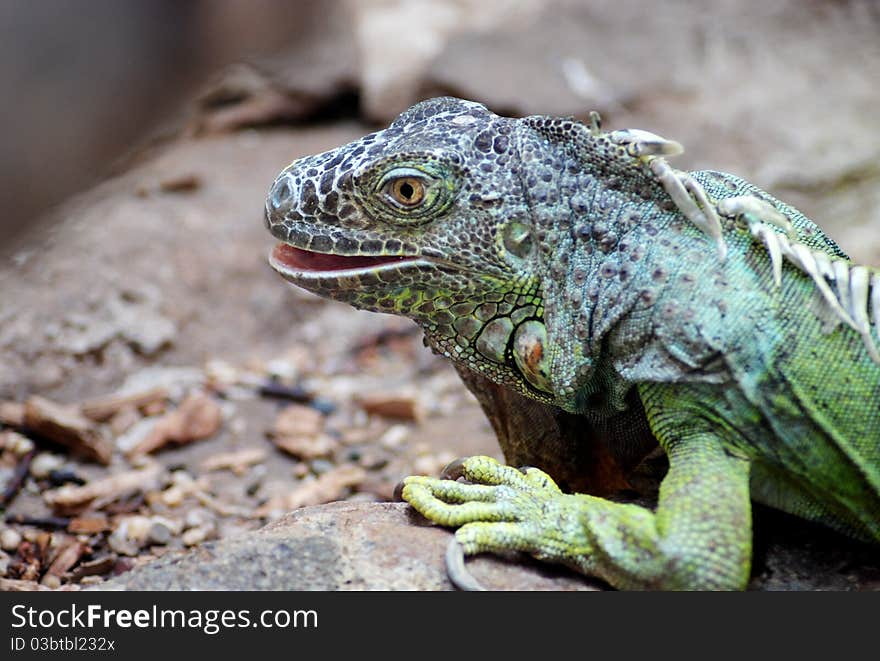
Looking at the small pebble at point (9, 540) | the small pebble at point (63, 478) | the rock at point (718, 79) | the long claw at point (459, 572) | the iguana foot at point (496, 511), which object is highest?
the rock at point (718, 79)

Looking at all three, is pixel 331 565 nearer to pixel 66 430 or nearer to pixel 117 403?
pixel 66 430

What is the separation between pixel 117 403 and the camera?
28.2ft

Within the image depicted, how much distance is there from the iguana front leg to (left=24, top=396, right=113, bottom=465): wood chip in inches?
161

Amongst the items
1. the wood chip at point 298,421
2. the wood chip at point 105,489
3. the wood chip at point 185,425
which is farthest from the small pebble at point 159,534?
the wood chip at point 298,421

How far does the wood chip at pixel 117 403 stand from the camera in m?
8.45

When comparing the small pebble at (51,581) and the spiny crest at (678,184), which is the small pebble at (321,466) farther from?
the spiny crest at (678,184)

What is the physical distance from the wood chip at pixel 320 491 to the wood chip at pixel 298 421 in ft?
2.01

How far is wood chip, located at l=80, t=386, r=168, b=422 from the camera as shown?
27.7 ft

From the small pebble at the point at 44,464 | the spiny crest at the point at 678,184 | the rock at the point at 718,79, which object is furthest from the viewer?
the rock at the point at 718,79

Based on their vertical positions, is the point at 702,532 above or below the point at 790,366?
below

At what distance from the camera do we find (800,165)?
10859mm

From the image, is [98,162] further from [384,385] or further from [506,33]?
[506,33]
